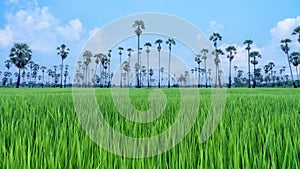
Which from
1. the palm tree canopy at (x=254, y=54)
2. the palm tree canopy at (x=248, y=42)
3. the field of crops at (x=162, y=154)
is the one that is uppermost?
the palm tree canopy at (x=248, y=42)

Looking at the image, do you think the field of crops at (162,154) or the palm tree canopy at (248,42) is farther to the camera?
the palm tree canopy at (248,42)

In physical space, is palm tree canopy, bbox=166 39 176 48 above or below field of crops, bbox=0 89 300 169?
above

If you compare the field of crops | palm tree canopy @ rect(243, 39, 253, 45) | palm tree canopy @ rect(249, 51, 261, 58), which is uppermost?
palm tree canopy @ rect(243, 39, 253, 45)

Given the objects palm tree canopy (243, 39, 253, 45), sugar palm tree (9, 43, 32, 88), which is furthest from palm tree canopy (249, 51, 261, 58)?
sugar palm tree (9, 43, 32, 88)

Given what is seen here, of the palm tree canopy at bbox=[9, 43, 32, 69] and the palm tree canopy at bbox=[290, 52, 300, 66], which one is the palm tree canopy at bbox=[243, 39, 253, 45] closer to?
the palm tree canopy at bbox=[290, 52, 300, 66]

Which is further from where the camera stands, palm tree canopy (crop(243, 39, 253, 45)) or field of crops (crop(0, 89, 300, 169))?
palm tree canopy (crop(243, 39, 253, 45))

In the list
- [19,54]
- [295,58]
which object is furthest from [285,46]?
[19,54]

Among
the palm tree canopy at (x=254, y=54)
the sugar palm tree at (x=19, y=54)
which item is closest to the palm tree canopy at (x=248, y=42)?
the palm tree canopy at (x=254, y=54)

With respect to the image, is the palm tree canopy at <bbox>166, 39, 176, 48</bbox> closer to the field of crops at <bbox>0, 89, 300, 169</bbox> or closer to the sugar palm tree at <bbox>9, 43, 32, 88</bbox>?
the sugar palm tree at <bbox>9, 43, 32, 88</bbox>

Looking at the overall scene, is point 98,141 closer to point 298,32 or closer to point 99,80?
point 298,32

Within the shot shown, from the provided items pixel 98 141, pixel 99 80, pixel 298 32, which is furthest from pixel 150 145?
pixel 99 80

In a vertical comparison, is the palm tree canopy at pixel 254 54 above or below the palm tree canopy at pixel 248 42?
below

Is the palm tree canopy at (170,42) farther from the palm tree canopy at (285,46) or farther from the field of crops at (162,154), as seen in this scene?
the field of crops at (162,154)

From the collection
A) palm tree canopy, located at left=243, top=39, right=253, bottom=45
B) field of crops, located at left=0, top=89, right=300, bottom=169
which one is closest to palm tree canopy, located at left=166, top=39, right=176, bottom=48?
palm tree canopy, located at left=243, top=39, right=253, bottom=45
